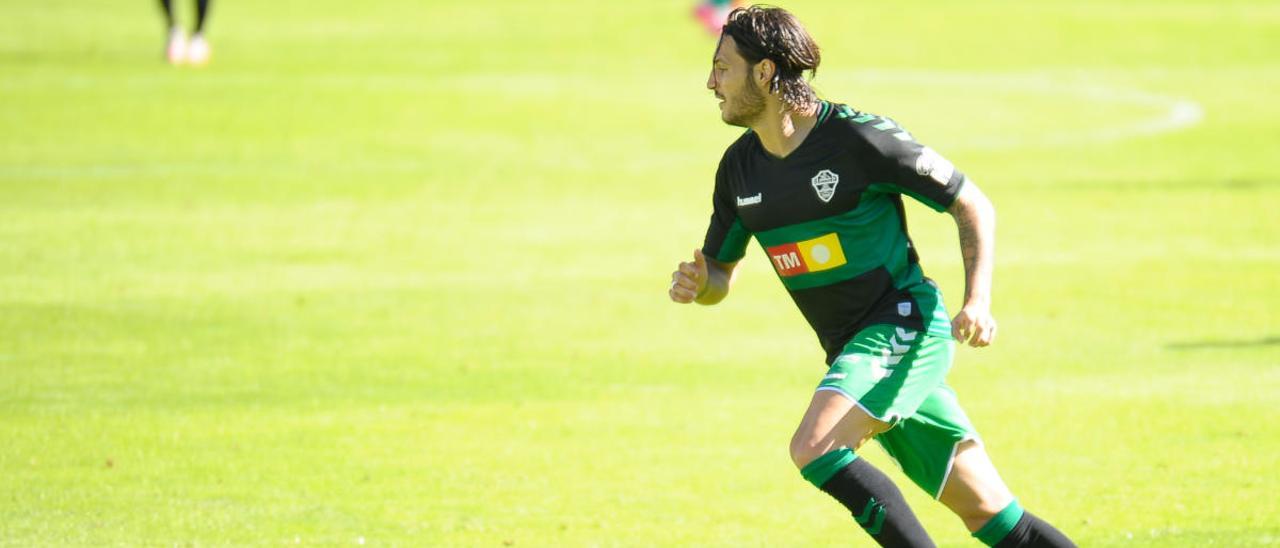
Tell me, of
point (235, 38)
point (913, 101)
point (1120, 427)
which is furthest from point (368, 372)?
point (235, 38)

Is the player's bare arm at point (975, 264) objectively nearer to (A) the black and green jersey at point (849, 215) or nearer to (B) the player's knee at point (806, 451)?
Result: (A) the black and green jersey at point (849, 215)

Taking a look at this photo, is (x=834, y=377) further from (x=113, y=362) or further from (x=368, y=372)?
(x=113, y=362)

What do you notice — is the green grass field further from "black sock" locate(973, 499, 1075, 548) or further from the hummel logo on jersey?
the hummel logo on jersey

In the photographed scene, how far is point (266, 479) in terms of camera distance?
32.4 feet

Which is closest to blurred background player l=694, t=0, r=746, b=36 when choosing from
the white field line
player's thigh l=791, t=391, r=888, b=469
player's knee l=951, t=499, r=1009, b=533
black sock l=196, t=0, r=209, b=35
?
the white field line

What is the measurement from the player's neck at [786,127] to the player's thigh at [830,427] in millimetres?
1006

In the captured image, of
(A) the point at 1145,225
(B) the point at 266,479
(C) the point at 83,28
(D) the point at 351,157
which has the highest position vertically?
(B) the point at 266,479

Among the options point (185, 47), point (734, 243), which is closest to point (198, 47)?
point (185, 47)

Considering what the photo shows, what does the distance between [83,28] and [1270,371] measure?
2997 cm

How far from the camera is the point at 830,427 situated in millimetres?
6742

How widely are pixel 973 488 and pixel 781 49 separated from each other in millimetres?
1825

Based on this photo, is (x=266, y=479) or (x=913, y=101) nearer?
(x=266, y=479)

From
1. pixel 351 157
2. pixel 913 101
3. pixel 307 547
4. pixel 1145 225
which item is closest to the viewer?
pixel 307 547

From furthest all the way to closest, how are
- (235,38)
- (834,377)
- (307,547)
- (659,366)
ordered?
(235,38) → (659,366) → (307,547) → (834,377)
